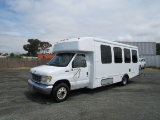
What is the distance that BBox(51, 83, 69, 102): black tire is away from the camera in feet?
21.1

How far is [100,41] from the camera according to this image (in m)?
8.32

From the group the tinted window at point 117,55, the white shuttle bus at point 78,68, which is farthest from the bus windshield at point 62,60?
the tinted window at point 117,55

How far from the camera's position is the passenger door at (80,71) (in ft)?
23.6

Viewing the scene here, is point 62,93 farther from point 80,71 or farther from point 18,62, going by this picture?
point 18,62

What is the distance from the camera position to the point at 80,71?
7379 mm

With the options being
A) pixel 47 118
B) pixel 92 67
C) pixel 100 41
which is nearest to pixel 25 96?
pixel 47 118

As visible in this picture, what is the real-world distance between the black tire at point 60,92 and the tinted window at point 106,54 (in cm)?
266

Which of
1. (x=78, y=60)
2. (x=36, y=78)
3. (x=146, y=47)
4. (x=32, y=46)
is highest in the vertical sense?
(x=32, y=46)

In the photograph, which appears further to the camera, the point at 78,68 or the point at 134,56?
the point at 134,56

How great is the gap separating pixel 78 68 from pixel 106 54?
2.15 meters

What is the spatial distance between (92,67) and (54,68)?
6.68ft

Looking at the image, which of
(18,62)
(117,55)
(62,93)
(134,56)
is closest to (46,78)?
(62,93)

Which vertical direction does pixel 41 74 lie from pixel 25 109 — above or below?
above

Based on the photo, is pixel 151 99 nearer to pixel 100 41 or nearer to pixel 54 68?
pixel 100 41
